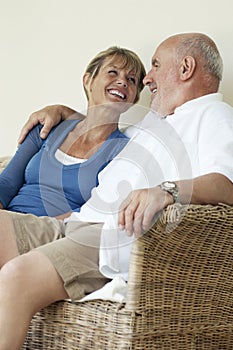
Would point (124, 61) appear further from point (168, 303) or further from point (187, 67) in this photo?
point (168, 303)

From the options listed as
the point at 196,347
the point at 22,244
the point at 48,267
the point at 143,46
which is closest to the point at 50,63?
the point at 143,46

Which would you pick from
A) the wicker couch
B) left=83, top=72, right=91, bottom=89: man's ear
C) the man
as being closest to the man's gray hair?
the man

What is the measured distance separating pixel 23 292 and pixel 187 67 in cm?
95

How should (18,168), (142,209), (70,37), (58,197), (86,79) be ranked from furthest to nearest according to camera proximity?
1. (70,37)
2. (86,79)
3. (18,168)
4. (58,197)
5. (142,209)

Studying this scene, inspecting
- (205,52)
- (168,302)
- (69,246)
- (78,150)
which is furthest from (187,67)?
(168,302)

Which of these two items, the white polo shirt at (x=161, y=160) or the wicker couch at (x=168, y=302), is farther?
the white polo shirt at (x=161, y=160)

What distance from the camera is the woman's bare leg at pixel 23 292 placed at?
66.1 inches

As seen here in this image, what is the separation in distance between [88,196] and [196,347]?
0.75 m

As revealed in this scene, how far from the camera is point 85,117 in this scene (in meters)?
2.66

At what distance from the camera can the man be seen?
65.9 inches

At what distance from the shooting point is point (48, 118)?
8.61 ft

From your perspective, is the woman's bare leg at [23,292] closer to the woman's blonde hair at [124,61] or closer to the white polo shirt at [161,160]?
the white polo shirt at [161,160]

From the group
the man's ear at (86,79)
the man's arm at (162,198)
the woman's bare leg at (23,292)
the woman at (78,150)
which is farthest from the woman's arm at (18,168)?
the man's arm at (162,198)

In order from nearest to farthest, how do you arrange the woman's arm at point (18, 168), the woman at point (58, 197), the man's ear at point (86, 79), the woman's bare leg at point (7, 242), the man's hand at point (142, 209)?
the man's hand at point (142, 209) < the woman at point (58, 197) < the woman's bare leg at point (7, 242) < the woman's arm at point (18, 168) < the man's ear at point (86, 79)
